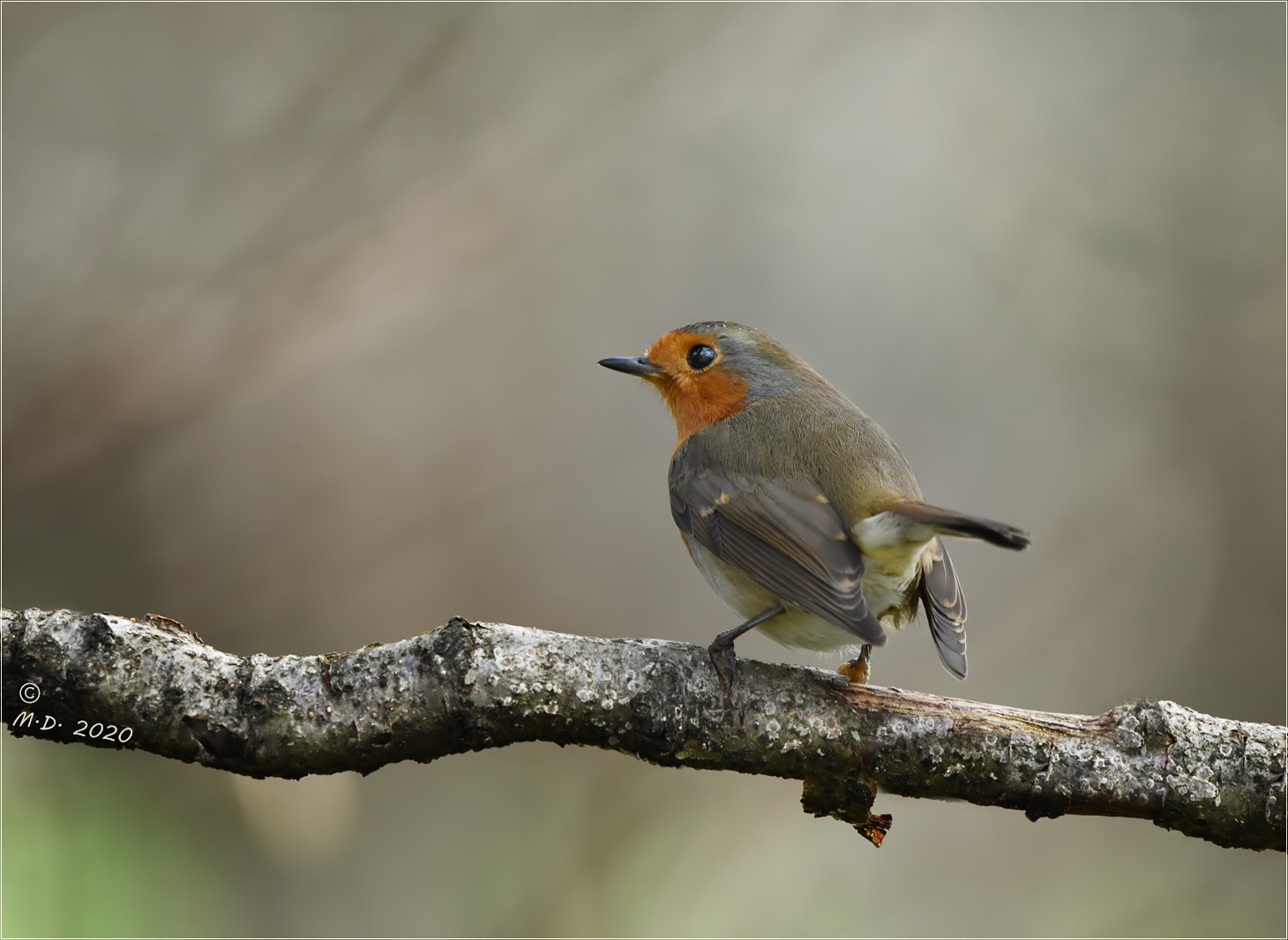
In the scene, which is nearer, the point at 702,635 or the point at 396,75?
the point at 702,635

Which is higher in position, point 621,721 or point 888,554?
point 888,554

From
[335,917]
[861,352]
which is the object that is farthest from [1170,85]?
[335,917]

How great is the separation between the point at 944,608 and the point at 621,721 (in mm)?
1062

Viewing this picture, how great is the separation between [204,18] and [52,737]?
4397 mm

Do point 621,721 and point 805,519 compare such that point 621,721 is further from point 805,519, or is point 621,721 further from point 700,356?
point 700,356

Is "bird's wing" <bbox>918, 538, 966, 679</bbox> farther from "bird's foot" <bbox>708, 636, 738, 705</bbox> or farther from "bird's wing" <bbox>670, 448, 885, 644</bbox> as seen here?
Result: "bird's foot" <bbox>708, 636, 738, 705</bbox>

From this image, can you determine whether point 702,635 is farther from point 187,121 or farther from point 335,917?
point 187,121

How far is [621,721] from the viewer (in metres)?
2.34

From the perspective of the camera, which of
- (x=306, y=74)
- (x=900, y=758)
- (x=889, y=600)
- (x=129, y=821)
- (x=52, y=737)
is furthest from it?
(x=306, y=74)

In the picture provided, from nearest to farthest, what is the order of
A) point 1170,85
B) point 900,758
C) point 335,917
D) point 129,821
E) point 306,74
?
point 900,758 → point 129,821 → point 335,917 → point 306,74 → point 1170,85

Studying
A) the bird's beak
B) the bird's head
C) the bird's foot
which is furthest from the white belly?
the bird's beak

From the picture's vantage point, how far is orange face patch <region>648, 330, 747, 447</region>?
3.65 m

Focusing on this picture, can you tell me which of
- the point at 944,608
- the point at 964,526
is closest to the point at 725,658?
the point at 964,526

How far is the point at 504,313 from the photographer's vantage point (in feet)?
17.6
